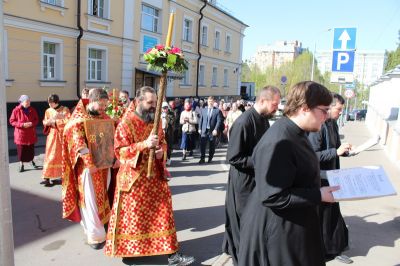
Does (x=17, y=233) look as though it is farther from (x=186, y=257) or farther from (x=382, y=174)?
(x=382, y=174)

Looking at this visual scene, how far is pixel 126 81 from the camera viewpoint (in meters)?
20.8

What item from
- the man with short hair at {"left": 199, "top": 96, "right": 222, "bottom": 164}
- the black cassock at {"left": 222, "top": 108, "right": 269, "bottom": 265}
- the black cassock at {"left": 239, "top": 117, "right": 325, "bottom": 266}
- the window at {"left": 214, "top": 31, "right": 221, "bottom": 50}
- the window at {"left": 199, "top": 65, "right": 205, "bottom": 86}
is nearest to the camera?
the black cassock at {"left": 239, "top": 117, "right": 325, "bottom": 266}

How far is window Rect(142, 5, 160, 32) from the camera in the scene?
22250 mm

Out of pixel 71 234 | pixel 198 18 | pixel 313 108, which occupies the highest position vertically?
pixel 198 18

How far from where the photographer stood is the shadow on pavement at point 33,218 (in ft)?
16.2

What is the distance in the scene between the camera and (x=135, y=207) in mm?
3906

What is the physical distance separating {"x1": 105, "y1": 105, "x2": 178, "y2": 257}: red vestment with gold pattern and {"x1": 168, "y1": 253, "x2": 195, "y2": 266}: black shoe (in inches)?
4.9

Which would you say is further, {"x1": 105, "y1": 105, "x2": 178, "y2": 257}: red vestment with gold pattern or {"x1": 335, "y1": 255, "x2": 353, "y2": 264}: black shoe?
{"x1": 335, "y1": 255, "x2": 353, "y2": 264}: black shoe

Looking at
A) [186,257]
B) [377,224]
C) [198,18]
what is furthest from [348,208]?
[198,18]

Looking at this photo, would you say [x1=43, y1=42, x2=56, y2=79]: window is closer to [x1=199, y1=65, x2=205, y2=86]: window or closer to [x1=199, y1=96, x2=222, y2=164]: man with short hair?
[x1=199, y1=96, x2=222, y2=164]: man with short hair

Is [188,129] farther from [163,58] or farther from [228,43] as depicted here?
[228,43]

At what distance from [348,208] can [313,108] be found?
463 cm

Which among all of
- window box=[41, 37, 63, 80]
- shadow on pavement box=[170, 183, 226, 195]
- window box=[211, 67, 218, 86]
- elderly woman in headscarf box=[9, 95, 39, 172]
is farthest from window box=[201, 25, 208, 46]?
shadow on pavement box=[170, 183, 226, 195]

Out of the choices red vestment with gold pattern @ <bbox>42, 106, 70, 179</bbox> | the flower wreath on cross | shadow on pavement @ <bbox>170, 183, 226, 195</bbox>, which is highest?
the flower wreath on cross
